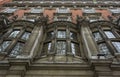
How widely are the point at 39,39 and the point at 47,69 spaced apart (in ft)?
18.7

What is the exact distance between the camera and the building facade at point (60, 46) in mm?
14469

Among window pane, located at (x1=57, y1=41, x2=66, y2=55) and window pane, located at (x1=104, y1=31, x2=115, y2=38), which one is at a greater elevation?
window pane, located at (x1=104, y1=31, x2=115, y2=38)

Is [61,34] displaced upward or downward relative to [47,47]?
upward

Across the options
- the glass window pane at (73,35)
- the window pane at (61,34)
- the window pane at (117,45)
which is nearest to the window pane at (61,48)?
the window pane at (61,34)

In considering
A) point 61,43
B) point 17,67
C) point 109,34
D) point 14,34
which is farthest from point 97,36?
point 17,67

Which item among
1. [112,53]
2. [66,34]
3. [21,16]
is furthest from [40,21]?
[112,53]

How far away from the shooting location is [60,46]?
1931 centimetres

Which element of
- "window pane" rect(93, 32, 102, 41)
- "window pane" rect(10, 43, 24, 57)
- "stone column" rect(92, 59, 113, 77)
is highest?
"window pane" rect(93, 32, 102, 41)

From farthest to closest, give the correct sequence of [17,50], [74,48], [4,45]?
[4,45] < [74,48] < [17,50]

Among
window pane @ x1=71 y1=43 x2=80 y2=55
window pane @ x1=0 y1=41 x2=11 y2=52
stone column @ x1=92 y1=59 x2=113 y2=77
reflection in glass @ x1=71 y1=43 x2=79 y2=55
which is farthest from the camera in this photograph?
window pane @ x1=0 y1=41 x2=11 y2=52

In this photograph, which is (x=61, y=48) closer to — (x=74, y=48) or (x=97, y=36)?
(x=74, y=48)

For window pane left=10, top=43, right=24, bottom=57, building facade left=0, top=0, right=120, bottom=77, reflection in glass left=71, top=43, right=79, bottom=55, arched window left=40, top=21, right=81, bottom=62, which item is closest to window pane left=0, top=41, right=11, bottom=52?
building facade left=0, top=0, right=120, bottom=77

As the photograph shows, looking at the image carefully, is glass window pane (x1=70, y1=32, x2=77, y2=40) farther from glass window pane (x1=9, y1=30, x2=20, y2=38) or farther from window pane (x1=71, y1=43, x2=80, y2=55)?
glass window pane (x1=9, y1=30, x2=20, y2=38)

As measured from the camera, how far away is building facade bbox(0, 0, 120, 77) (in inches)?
570
